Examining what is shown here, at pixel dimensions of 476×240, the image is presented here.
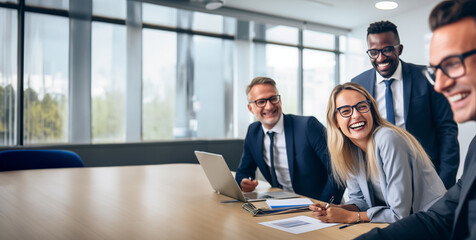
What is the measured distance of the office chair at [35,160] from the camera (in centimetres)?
321

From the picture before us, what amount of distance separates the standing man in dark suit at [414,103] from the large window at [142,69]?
3.75 meters

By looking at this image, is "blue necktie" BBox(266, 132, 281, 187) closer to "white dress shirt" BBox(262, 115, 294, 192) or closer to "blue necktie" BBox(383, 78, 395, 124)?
"white dress shirt" BBox(262, 115, 294, 192)

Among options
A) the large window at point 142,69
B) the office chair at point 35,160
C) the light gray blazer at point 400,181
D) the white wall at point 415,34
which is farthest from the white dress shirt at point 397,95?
the large window at point 142,69

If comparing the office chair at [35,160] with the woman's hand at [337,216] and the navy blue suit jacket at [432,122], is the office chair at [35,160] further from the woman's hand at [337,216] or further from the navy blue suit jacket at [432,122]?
the navy blue suit jacket at [432,122]

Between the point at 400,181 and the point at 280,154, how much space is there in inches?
A: 46.9

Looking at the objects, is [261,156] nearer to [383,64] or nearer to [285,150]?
[285,150]

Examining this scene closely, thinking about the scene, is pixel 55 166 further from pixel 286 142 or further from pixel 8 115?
pixel 286 142

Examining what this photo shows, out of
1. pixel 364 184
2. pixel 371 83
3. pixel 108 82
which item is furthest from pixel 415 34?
pixel 364 184

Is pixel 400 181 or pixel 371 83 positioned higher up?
pixel 371 83

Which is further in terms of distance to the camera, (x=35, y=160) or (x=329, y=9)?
(x=329, y=9)

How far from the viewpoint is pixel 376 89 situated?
2.66 metres

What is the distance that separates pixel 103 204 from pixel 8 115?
3365 millimetres

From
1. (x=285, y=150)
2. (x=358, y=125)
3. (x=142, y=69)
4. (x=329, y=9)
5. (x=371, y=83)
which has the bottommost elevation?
(x=285, y=150)

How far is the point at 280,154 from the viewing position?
2762mm
